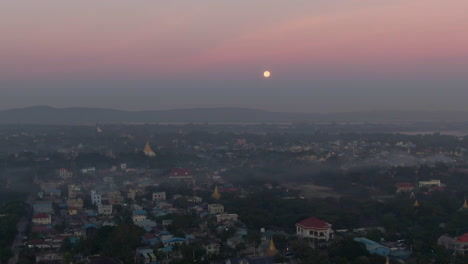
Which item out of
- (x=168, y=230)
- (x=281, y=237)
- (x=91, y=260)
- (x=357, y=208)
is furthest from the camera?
(x=357, y=208)

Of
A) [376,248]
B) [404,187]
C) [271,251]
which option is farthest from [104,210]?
[404,187]

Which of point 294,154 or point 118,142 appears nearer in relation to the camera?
point 294,154

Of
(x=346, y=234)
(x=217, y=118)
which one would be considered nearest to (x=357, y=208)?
(x=346, y=234)

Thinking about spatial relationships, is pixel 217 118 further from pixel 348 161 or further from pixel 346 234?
pixel 346 234

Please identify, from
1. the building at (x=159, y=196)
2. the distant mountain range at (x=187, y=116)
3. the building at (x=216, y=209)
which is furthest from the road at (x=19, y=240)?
the distant mountain range at (x=187, y=116)

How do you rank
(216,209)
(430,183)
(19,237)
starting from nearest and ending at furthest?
(19,237), (216,209), (430,183)

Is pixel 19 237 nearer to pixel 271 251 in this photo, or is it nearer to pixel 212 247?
pixel 212 247

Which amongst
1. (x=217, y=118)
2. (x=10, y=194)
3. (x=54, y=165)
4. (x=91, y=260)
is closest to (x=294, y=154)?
(x=54, y=165)

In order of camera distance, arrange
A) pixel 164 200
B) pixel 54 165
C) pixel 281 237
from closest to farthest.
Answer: pixel 281 237 < pixel 164 200 < pixel 54 165
